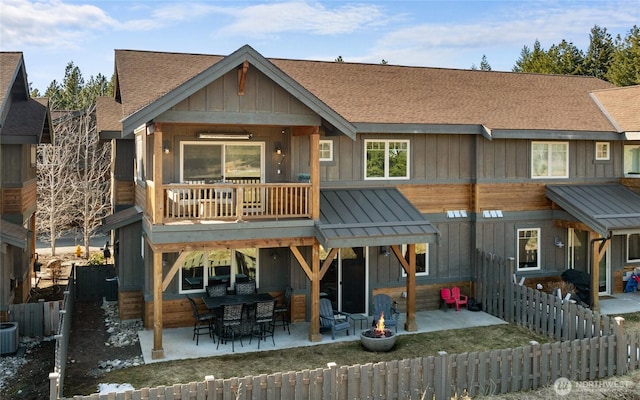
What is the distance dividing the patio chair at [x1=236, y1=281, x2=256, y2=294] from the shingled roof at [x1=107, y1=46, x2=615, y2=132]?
5379 millimetres

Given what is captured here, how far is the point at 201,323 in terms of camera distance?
14.5m

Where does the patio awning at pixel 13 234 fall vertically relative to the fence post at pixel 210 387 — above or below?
above

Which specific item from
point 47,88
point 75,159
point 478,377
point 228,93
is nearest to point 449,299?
point 478,377

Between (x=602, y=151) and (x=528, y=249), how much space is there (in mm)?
4437

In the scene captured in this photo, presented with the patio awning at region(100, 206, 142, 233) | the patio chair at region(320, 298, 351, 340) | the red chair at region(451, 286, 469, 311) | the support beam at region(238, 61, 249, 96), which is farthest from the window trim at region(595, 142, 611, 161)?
the patio awning at region(100, 206, 142, 233)

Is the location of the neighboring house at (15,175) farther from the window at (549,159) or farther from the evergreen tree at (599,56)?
the evergreen tree at (599,56)

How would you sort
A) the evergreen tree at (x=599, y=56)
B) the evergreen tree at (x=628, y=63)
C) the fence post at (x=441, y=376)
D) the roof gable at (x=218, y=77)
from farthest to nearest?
1. the evergreen tree at (x=599, y=56)
2. the evergreen tree at (x=628, y=63)
3. the roof gable at (x=218, y=77)
4. the fence post at (x=441, y=376)

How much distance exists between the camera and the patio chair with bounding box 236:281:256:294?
48.1 ft

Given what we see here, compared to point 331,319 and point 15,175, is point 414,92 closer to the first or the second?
point 331,319

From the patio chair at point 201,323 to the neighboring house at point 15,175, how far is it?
13.8ft

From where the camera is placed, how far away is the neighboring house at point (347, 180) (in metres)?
12.8

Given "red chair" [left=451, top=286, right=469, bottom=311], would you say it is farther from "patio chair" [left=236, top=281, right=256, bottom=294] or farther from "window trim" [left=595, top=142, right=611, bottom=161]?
"window trim" [left=595, top=142, right=611, bottom=161]

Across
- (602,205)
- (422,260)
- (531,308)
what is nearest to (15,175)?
(422,260)

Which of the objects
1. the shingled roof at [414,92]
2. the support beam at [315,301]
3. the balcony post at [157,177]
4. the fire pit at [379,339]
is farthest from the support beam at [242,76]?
the fire pit at [379,339]
